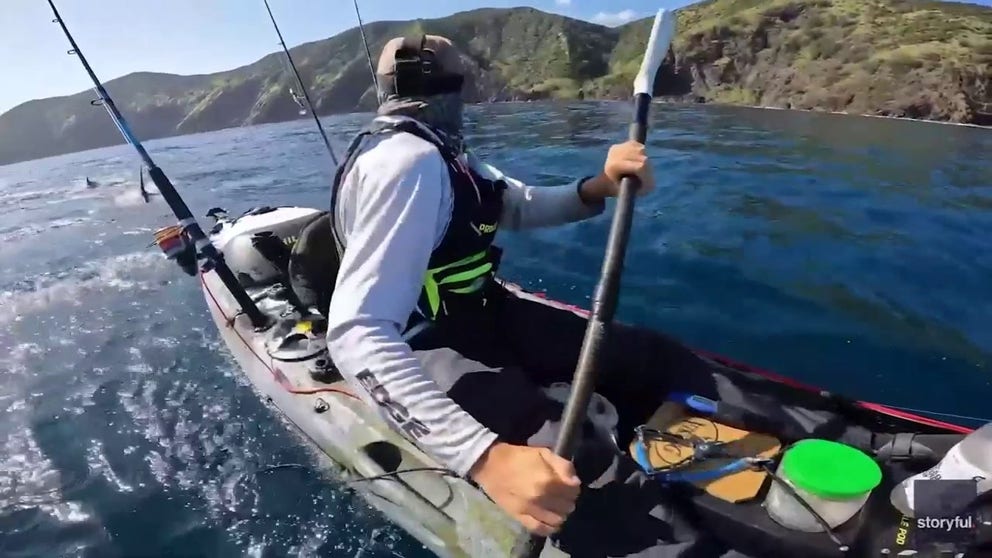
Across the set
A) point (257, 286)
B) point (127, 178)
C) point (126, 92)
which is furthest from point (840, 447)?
point (126, 92)

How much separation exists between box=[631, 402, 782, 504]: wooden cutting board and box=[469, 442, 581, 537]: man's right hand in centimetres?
122

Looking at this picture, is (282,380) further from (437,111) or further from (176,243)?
(437,111)

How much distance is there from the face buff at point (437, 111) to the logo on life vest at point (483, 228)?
0.48m

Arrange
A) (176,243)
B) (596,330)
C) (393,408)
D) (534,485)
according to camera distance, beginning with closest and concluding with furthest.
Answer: (534,485), (393,408), (596,330), (176,243)

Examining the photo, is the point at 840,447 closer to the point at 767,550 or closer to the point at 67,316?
the point at 767,550

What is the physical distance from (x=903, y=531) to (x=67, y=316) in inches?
488

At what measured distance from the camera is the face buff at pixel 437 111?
3451 mm

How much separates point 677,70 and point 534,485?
74.7 m

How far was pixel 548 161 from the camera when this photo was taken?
21.9 m

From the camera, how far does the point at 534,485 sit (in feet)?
7.64

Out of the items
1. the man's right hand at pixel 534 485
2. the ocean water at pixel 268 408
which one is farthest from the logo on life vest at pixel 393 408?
the ocean water at pixel 268 408

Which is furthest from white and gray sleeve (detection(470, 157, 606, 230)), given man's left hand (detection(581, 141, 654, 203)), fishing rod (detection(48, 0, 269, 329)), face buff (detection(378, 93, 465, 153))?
fishing rod (detection(48, 0, 269, 329))
